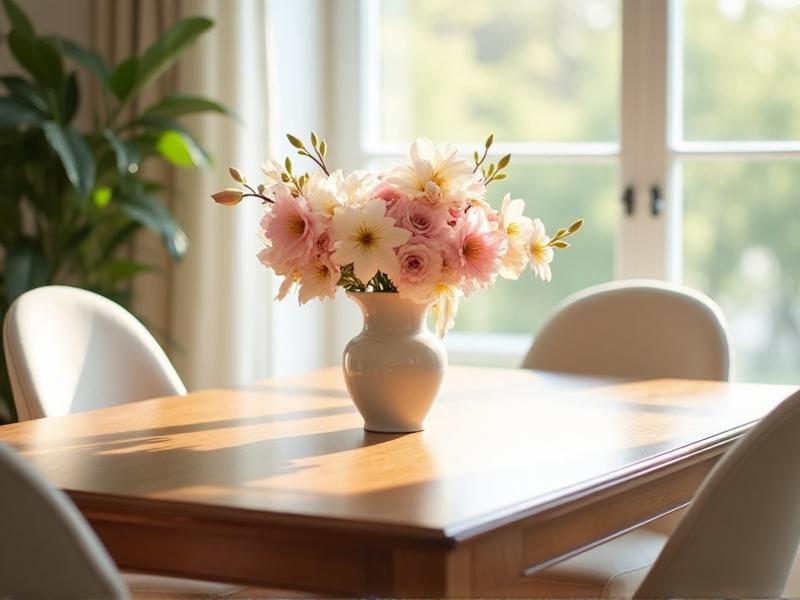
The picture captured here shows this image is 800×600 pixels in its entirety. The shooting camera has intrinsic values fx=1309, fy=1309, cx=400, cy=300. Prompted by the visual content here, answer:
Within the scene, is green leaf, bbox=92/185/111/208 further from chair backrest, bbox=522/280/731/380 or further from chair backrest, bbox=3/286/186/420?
chair backrest, bbox=522/280/731/380

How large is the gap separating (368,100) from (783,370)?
1583 mm

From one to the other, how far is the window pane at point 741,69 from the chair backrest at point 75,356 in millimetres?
1939

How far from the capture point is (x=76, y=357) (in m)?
2.52

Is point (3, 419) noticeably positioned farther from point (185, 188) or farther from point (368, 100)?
point (368, 100)

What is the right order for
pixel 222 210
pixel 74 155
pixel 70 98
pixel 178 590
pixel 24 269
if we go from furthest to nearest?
pixel 222 210
pixel 70 98
pixel 24 269
pixel 74 155
pixel 178 590

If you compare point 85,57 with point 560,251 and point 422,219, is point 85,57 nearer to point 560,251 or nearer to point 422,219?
point 560,251

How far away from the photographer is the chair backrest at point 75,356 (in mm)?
2385

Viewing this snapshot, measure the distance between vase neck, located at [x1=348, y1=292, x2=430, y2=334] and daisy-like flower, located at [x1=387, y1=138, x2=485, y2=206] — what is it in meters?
0.17

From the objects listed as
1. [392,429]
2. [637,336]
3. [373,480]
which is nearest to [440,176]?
[392,429]

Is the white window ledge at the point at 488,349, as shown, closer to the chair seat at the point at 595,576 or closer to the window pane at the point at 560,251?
the window pane at the point at 560,251

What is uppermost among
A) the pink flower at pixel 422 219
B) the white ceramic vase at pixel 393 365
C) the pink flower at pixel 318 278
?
the pink flower at pixel 422 219

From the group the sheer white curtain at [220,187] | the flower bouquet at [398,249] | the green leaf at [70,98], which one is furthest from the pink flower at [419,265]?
the sheer white curtain at [220,187]

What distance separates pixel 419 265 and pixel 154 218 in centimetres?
170

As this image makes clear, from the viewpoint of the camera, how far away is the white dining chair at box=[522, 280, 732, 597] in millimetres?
2795
